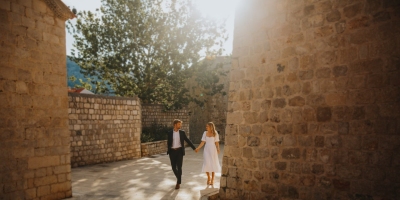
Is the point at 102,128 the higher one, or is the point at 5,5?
the point at 5,5

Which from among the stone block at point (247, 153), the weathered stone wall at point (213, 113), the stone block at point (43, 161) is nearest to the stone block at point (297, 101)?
the stone block at point (247, 153)

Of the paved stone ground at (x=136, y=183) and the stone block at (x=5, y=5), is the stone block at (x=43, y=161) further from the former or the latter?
the stone block at (x=5, y=5)

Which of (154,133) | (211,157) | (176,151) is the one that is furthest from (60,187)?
(154,133)

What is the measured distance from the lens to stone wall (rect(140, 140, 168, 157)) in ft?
50.6

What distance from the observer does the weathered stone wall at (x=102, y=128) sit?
11.5 m

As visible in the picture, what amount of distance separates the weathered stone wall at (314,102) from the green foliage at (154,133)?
11.3 metres

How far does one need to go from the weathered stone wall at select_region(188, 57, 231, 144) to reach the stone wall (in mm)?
9302

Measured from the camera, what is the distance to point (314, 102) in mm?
4668

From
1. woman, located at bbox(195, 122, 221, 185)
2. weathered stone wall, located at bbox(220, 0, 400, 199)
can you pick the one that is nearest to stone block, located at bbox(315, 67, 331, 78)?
weathered stone wall, located at bbox(220, 0, 400, 199)

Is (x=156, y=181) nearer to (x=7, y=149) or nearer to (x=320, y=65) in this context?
(x=7, y=149)

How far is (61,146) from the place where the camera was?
20.2ft

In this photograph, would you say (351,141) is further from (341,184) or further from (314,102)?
(314,102)

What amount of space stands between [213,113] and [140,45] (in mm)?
10332

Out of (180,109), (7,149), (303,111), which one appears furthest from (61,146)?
(180,109)
